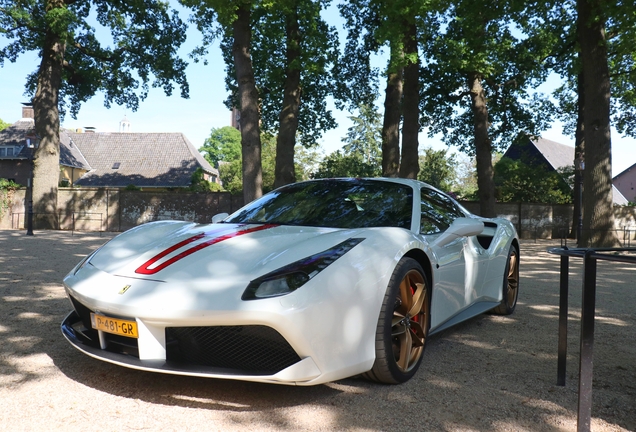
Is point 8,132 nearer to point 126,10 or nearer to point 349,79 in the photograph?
point 126,10

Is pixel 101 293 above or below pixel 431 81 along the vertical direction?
below

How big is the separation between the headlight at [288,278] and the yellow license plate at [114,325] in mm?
581

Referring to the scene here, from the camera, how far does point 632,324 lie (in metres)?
5.16

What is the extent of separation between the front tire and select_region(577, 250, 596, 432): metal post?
37.4 inches

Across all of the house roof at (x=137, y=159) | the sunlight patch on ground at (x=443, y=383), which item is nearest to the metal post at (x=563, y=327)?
the sunlight patch on ground at (x=443, y=383)

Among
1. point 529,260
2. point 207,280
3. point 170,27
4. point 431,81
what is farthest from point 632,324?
point 170,27

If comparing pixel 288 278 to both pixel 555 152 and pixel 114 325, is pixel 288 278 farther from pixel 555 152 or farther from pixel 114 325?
pixel 555 152

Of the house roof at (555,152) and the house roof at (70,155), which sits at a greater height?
the house roof at (555,152)

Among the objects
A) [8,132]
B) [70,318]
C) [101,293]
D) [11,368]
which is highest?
[8,132]

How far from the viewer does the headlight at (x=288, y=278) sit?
2576mm

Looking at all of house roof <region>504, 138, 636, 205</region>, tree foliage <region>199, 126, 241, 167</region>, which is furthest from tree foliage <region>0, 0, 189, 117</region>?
tree foliage <region>199, 126, 241, 167</region>

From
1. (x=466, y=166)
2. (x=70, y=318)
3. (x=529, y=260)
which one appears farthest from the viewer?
(x=466, y=166)

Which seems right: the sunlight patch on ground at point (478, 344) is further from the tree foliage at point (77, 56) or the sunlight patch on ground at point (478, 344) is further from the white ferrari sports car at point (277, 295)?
the tree foliage at point (77, 56)

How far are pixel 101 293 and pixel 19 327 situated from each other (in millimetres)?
2019
